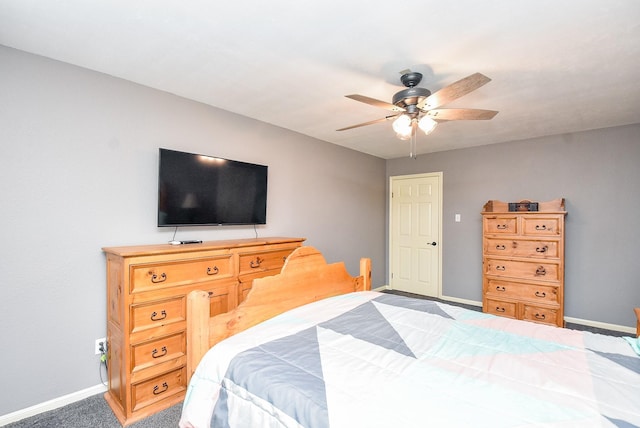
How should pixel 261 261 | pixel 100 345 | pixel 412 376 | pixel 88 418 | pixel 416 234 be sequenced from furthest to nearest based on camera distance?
1. pixel 416 234
2. pixel 261 261
3. pixel 100 345
4. pixel 88 418
5. pixel 412 376

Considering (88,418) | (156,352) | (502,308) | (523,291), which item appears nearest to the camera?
(88,418)

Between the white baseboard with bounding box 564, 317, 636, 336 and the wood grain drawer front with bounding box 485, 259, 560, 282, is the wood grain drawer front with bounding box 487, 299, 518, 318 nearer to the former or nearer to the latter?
the wood grain drawer front with bounding box 485, 259, 560, 282

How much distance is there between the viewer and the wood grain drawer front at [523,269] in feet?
11.7

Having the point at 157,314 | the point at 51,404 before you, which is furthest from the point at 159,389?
the point at 51,404

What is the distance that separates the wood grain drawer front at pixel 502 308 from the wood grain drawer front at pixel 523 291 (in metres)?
0.09

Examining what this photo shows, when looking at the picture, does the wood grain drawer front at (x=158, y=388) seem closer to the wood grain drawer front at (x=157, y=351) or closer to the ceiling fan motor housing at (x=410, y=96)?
the wood grain drawer front at (x=157, y=351)

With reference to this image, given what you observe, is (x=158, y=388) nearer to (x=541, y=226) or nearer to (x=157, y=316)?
(x=157, y=316)

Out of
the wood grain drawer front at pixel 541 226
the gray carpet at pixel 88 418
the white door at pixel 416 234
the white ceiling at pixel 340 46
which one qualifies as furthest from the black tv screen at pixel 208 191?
the wood grain drawer front at pixel 541 226

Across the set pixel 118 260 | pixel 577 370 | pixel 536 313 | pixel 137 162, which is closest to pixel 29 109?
pixel 137 162

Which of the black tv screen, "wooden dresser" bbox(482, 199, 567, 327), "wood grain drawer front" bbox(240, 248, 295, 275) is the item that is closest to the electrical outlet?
the black tv screen

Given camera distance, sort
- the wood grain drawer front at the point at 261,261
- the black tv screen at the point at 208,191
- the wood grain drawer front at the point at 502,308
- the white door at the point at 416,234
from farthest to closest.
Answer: the white door at the point at 416,234 < the wood grain drawer front at the point at 502,308 < the wood grain drawer front at the point at 261,261 < the black tv screen at the point at 208,191

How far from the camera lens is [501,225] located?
12.8 ft

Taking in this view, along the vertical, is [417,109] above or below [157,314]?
above

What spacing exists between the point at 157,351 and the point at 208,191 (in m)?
1.34
